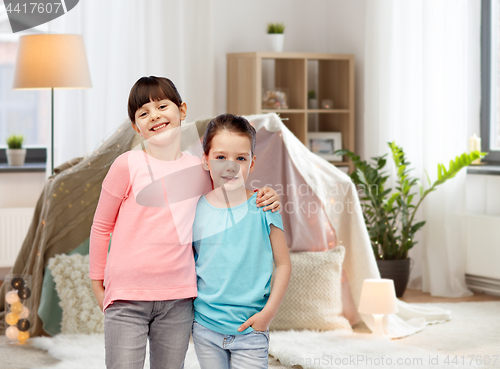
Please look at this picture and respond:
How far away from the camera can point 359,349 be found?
229cm

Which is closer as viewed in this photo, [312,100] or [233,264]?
[233,264]

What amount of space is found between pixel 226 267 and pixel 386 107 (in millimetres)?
2824

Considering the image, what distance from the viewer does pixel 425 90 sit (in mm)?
3537

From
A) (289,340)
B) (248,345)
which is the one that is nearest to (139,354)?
(248,345)

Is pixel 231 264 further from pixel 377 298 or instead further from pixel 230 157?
pixel 377 298

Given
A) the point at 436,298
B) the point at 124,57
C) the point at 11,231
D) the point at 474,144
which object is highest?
the point at 124,57

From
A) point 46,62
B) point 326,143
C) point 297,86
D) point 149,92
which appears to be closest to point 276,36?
point 297,86

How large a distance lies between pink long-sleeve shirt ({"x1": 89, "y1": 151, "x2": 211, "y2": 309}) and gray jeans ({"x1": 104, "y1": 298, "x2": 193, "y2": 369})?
2 cm

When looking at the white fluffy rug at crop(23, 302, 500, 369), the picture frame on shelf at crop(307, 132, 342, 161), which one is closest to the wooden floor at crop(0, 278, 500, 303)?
the white fluffy rug at crop(23, 302, 500, 369)

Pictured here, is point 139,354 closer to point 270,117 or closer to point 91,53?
point 270,117

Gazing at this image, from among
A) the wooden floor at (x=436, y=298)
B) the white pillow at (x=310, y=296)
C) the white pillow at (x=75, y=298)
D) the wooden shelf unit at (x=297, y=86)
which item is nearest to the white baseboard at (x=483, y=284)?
the wooden floor at (x=436, y=298)

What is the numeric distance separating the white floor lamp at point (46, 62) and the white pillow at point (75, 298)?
1.08 metres

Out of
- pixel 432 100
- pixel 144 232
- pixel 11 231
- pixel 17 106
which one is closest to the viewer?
pixel 144 232

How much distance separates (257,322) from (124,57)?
300 centimetres
